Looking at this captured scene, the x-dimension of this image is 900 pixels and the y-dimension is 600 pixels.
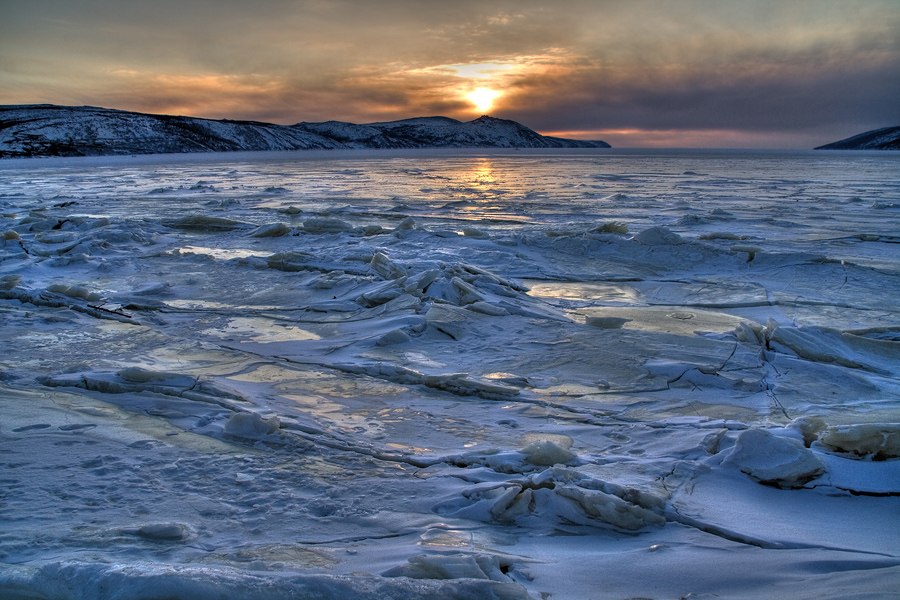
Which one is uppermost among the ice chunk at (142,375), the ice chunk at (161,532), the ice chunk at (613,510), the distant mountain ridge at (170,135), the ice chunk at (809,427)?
the distant mountain ridge at (170,135)

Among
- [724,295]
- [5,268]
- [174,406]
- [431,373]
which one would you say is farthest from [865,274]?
[5,268]

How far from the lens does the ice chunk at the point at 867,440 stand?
2613mm

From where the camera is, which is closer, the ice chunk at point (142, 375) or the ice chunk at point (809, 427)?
the ice chunk at point (809, 427)

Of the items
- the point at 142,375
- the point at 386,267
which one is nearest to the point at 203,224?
the point at 386,267

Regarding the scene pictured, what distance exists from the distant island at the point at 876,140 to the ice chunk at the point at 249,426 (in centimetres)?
13916

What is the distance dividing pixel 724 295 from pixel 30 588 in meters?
6.36

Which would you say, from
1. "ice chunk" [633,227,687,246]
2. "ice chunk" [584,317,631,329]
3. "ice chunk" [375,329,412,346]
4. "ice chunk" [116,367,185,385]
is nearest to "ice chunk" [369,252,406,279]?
"ice chunk" [375,329,412,346]

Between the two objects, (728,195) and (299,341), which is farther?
(728,195)

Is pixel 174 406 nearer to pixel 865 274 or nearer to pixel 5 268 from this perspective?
A: pixel 5 268

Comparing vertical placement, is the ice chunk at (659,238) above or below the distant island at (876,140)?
below

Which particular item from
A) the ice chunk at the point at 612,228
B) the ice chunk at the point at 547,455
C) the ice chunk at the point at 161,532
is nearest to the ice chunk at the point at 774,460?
the ice chunk at the point at 547,455

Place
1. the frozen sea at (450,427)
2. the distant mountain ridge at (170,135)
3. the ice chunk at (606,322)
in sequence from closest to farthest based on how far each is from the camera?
1. the frozen sea at (450,427)
2. the ice chunk at (606,322)
3. the distant mountain ridge at (170,135)

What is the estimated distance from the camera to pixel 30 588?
1611 millimetres

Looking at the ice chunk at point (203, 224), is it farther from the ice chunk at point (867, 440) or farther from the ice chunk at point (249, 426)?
the ice chunk at point (867, 440)
